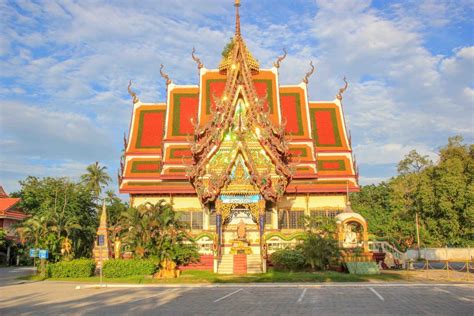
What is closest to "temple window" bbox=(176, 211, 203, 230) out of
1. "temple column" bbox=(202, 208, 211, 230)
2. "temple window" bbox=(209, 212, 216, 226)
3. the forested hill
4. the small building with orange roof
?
"temple column" bbox=(202, 208, 211, 230)

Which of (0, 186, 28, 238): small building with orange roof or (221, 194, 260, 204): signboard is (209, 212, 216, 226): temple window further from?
(0, 186, 28, 238): small building with orange roof

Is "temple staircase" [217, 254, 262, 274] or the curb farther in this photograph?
"temple staircase" [217, 254, 262, 274]

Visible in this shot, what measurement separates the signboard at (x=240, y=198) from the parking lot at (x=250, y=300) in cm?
741

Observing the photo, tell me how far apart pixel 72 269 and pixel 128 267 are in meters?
3.37

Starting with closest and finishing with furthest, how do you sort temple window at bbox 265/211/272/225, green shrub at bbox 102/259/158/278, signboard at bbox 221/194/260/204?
green shrub at bbox 102/259/158/278 → signboard at bbox 221/194/260/204 → temple window at bbox 265/211/272/225

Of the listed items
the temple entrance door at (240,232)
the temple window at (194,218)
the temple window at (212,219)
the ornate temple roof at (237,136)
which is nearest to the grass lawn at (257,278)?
the temple entrance door at (240,232)

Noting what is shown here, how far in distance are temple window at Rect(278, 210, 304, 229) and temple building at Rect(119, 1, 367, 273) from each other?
62 millimetres

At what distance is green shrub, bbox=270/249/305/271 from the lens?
71.4 feet

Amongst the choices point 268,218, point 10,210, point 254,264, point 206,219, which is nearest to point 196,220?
point 206,219

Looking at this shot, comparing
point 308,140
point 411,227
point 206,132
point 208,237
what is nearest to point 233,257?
point 208,237

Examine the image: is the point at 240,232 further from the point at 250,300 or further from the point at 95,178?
→ the point at 95,178

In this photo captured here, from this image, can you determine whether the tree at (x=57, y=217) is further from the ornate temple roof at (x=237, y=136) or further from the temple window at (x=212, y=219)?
Answer: the temple window at (x=212, y=219)

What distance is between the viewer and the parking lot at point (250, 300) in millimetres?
11078

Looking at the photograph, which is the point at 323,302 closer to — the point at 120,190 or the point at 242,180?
the point at 242,180
